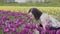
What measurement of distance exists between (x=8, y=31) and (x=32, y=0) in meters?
26.1

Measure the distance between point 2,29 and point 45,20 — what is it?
1.98 metres

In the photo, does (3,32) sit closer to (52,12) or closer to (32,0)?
(52,12)

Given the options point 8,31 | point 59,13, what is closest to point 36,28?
point 8,31

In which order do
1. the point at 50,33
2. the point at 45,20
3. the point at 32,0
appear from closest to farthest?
the point at 50,33 < the point at 45,20 < the point at 32,0

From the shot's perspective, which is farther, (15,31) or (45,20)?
(45,20)

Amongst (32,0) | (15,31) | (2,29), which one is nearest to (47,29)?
(15,31)

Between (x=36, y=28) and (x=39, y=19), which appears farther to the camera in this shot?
(x=39, y=19)

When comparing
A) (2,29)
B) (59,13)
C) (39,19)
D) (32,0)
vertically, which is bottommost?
(32,0)

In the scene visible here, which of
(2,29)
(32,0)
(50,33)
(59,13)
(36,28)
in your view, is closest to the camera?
(50,33)

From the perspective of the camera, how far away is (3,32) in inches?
107

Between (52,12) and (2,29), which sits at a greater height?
(2,29)

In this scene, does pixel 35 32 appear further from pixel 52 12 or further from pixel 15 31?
pixel 52 12

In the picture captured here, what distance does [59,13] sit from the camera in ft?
40.9

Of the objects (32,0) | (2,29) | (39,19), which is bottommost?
(32,0)
